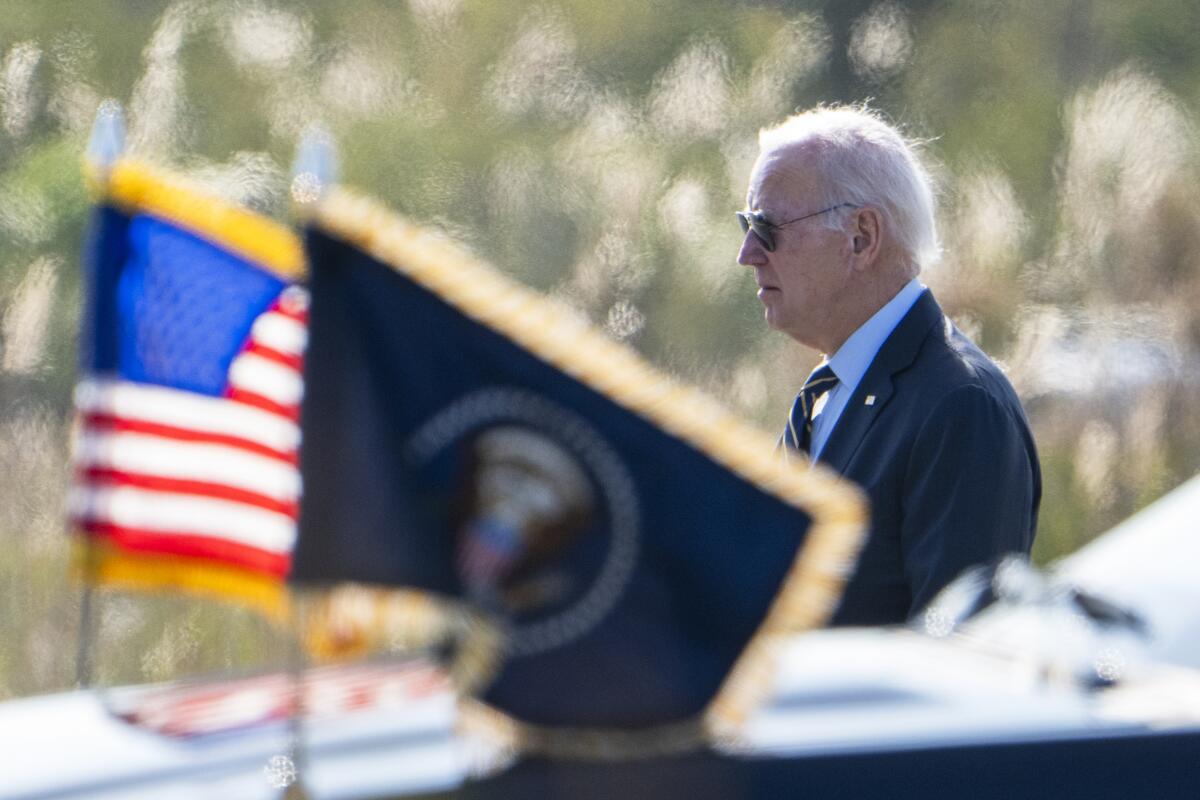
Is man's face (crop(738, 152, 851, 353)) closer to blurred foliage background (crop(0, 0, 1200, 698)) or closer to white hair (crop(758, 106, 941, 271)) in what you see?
white hair (crop(758, 106, 941, 271))

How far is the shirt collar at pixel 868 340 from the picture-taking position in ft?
10.2

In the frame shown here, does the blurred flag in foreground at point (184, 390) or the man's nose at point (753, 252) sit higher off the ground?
the man's nose at point (753, 252)

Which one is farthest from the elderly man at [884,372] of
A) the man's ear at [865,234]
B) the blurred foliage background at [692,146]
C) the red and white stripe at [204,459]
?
the blurred foliage background at [692,146]

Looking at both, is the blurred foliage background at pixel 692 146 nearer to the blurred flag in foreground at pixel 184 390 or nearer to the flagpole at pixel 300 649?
the blurred flag in foreground at pixel 184 390

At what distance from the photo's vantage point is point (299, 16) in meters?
7.50

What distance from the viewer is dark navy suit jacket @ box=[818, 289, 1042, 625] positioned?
2766 millimetres

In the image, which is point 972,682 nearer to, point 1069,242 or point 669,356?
point 669,356

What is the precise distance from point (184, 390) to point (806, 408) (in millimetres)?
1292

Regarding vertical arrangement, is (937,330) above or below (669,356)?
below

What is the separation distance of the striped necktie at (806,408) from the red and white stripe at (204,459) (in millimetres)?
1158

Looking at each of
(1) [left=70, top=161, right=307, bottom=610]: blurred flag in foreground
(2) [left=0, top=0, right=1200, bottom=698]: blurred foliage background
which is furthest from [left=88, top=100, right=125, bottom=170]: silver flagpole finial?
(2) [left=0, top=0, right=1200, bottom=698]: blurred foliage background

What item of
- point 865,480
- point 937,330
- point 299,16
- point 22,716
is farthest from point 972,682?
point 299,16

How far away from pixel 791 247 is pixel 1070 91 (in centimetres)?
521

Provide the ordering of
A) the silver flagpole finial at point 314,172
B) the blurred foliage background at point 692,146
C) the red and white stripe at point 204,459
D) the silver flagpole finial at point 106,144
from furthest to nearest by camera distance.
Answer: the blurred foliage background at point 692,146, the silver flagpole finial at point 106,144, the red and white stripe at point 204,459, the silver flagpole finial at point 314,172
